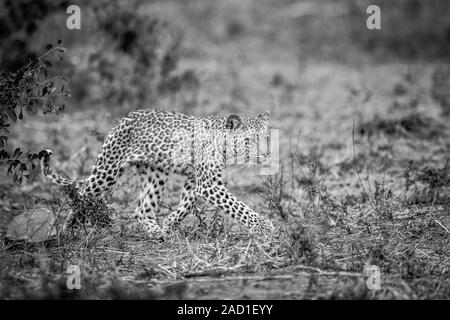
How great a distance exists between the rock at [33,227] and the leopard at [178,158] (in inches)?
18.5

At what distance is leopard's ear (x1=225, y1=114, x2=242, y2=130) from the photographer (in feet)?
25.0

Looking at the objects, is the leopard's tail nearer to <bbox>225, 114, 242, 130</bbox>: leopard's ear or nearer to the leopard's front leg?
the leopard's front leg

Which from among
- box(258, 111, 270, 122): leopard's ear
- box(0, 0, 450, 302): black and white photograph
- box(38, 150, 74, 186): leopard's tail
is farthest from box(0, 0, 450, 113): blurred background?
box(258, 111, 270, 122): leopard's ear

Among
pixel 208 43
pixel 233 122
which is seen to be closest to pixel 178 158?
pixel 233 122

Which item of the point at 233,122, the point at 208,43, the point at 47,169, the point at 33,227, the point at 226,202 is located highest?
the point at 208,43

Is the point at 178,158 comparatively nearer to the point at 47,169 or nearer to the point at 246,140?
the point at 246,140

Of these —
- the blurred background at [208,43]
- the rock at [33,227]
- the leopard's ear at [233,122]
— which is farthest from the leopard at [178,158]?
the blurred background at [208,43]

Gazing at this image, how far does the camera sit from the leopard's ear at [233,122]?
7609mm

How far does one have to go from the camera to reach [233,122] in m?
7.64

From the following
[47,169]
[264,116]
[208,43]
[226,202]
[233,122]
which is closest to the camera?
[226,202]

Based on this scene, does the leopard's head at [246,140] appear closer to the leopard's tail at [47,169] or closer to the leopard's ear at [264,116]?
the leopard's ear at [264,116]

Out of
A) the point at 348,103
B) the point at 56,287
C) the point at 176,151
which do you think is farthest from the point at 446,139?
the point at 56,287

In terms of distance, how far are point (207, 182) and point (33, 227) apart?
195cm
